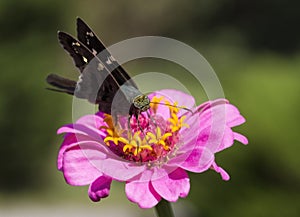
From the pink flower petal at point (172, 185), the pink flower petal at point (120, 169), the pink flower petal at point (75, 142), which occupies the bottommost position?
the pink flower petal at point (172, 185)

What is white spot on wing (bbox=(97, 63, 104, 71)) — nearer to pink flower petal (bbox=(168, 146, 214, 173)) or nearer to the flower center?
the flower center

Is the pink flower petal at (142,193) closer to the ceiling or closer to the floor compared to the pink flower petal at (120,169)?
closer to the floor

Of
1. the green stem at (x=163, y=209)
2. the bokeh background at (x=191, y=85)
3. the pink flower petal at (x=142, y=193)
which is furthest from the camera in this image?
the bokeh background at (x=191, y=85)

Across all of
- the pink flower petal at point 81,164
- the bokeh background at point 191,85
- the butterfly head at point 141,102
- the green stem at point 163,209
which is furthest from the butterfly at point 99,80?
the bokeh background at point 191,85

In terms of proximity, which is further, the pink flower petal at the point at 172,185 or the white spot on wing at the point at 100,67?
the white spot on wing at the point at 100,67

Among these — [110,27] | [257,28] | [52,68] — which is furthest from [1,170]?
[257,28]

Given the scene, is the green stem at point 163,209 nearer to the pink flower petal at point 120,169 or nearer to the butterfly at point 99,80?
the pink flower petal at point 120,169

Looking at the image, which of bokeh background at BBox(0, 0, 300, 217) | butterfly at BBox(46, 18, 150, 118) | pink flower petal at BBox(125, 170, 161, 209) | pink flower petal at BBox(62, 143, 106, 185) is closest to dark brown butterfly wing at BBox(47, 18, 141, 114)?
butterfly at BBox(46, 18, 150, 118)

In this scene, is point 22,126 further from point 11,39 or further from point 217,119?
point 217,119
